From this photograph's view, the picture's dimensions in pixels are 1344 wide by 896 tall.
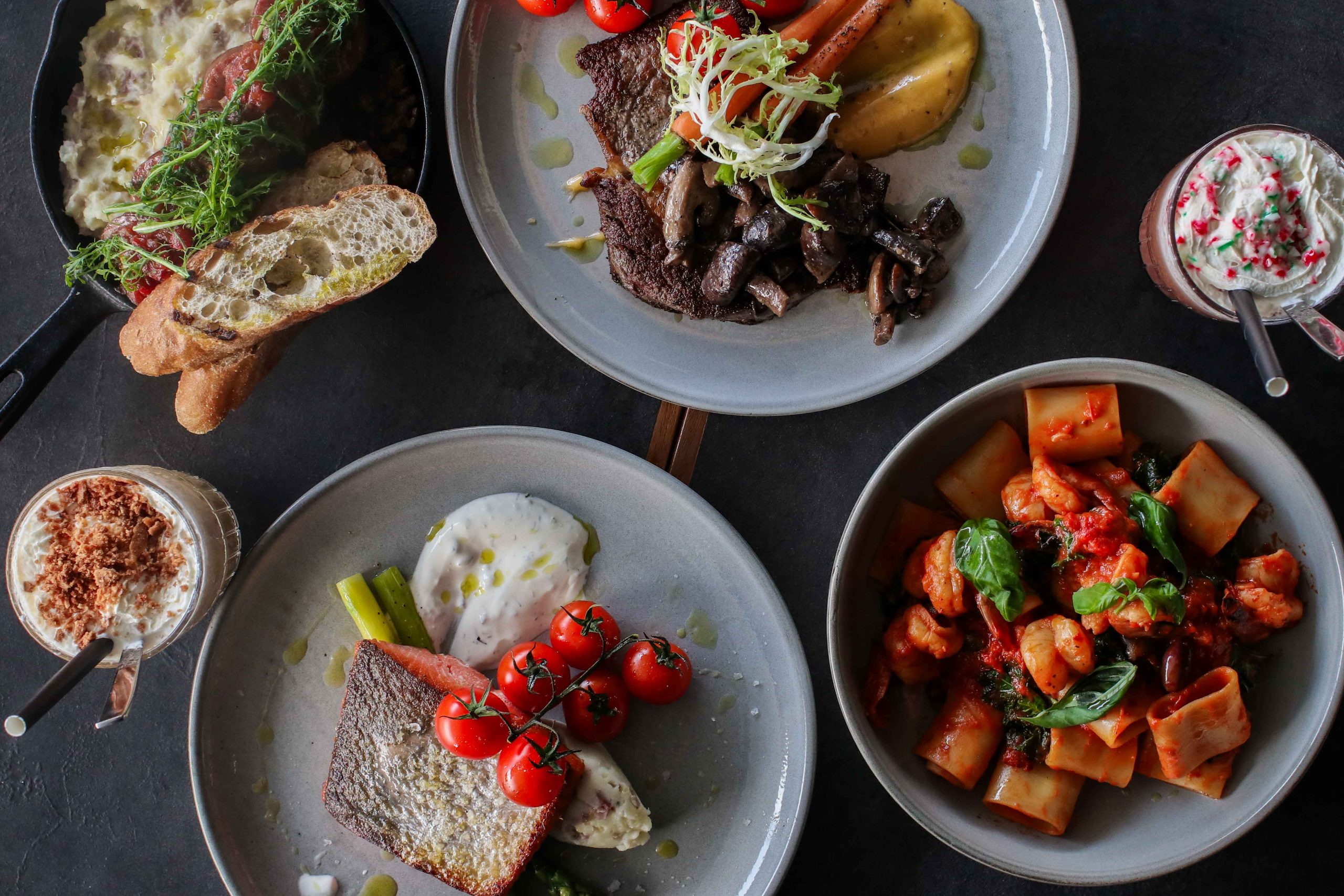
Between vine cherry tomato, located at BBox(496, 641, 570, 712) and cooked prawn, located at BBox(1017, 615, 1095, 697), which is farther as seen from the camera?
vine cherry tomato, located at BBox(496, 641, 570, 712)

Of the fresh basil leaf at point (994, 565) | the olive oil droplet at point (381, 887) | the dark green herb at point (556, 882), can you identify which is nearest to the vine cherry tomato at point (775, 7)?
the fresh basil leaf at point (994, 565)

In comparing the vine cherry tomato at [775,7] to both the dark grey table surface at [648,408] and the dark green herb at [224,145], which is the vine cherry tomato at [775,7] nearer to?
the dark grey table surface at [648,408]

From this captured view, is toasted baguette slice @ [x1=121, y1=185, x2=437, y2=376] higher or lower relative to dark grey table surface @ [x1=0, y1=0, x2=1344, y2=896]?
higher

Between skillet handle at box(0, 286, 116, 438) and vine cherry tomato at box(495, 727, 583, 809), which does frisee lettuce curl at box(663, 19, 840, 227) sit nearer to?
vine cherry tomato at box(495, 727, 583, 809)

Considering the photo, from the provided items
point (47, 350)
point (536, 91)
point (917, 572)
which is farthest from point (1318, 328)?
point (47, 350)

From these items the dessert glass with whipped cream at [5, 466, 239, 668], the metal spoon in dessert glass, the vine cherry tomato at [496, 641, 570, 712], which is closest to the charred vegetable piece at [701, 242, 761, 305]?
the vine cherry tomato at [496, 641, 570, 712]

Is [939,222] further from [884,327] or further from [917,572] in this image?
[917,572]
